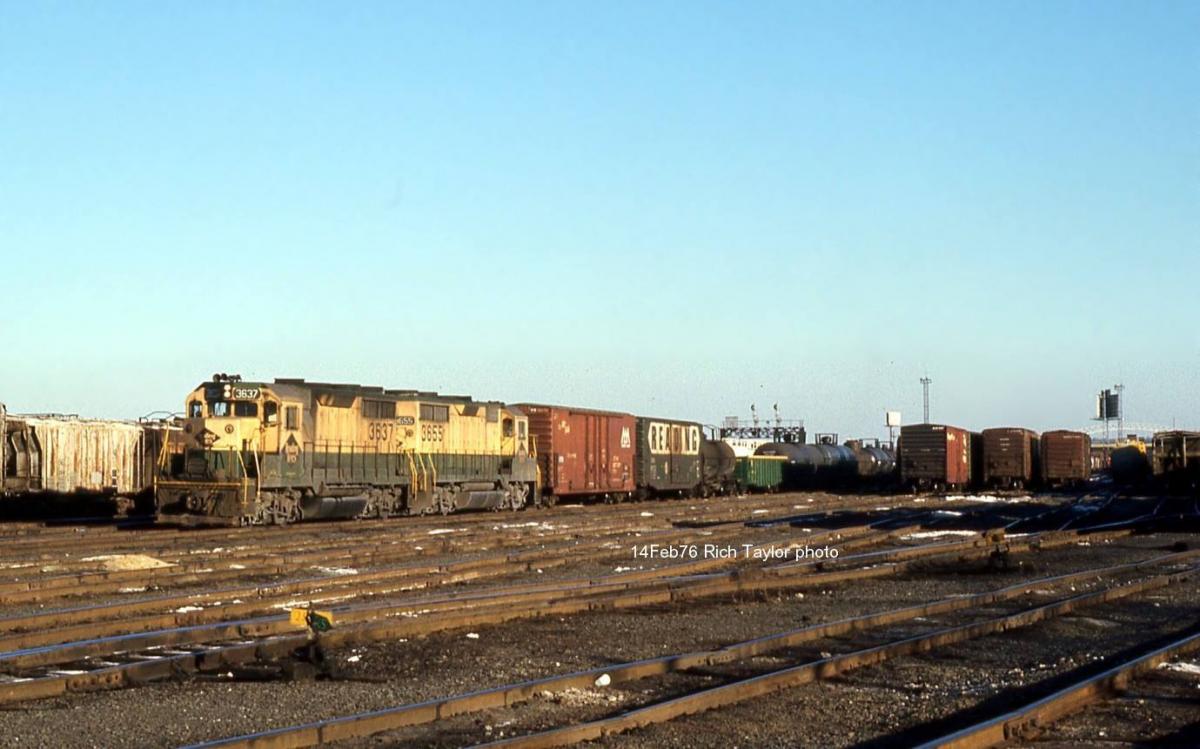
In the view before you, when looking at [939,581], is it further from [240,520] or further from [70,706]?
[240,520]

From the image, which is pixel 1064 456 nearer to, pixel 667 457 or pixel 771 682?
pixel 667 457

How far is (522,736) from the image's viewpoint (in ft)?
24.0

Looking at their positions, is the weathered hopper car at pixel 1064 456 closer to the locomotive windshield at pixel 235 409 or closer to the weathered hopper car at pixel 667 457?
the weathered hopper car at pixel 667 457

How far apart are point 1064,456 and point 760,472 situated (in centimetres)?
1428

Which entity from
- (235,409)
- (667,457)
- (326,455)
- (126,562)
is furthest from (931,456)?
(126,562)

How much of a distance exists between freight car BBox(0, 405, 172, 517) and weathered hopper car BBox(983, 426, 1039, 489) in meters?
36.2

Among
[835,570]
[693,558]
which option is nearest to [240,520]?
[693,558]

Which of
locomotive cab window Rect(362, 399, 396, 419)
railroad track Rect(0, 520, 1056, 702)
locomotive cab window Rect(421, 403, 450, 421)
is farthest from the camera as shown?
locomotive cab window Rect(421, 403, 450, 421)

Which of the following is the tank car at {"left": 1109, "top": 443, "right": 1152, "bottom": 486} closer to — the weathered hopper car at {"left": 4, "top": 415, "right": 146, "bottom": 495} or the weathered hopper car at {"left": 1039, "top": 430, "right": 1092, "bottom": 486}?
the weathered hopper car at {"left": 1039, "top": 430, "right": 1092, "bottom": 486}

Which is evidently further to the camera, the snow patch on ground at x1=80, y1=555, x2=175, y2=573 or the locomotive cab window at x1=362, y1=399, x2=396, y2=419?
the locomotive cab window at x1=362, y1=399, x2=396, y2=419

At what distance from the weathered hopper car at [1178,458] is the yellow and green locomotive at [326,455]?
27233mm

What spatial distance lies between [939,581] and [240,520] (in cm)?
1509

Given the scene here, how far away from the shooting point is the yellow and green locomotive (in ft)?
87.8

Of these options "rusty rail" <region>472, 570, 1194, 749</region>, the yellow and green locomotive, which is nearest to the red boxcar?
the yellow and green locomotive
